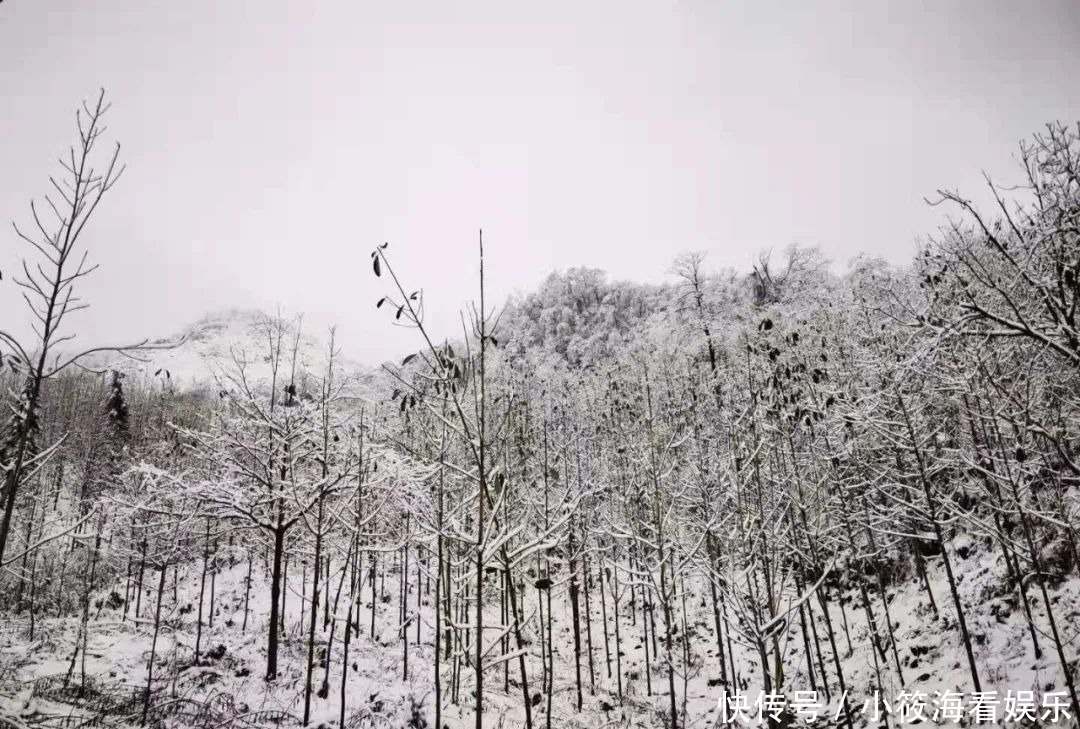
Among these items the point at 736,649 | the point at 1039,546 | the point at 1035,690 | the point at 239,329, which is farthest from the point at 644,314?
the point at 239,329

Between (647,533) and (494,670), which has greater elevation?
(647,533)

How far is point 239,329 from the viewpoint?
163 m

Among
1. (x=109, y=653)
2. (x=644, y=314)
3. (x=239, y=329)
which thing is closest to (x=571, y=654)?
(x=109, y=653)

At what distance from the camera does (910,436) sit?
39.5 feet

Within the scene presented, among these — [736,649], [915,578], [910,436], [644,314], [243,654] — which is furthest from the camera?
[644,314]

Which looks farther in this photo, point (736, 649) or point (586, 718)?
point (736, 649)

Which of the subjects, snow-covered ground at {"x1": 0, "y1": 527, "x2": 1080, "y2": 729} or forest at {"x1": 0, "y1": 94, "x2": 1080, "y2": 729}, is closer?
forest at {"x1": 0, "y1": 94, "x2": 1080, "y2": 729}

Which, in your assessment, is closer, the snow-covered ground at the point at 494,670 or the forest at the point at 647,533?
the forest at the point at 647,533

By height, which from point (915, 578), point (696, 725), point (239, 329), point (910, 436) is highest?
point (239, 329)

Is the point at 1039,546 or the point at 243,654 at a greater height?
the point at 1039,546

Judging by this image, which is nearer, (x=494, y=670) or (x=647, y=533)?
(x=494, y=670)

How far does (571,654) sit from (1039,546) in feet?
57.6

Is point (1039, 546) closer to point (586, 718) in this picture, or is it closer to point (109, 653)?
point (586, 718)

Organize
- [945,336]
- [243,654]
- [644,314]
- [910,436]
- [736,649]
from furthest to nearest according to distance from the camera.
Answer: [644,314] → [736,649] → [243,654] → [910,436] → [945,336]
